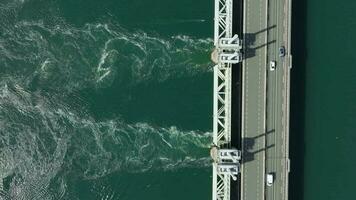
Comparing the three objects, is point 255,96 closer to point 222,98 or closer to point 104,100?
point 222,98

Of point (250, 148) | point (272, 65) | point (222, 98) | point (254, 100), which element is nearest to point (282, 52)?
point (272, 65)

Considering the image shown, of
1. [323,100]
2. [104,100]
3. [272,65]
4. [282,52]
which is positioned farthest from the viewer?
[323,100]

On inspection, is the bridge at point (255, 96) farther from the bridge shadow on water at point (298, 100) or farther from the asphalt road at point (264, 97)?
the bridge shadow on water at point (298, 100)

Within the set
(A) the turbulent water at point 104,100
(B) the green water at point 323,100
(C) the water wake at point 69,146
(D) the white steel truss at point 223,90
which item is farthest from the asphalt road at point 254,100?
(C) the water wake at point 69,146

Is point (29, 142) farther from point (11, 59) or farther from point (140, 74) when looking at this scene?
point (140, 74)

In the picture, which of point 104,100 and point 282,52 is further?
point 104,100

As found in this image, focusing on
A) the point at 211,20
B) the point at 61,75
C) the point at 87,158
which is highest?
the point at 211,20

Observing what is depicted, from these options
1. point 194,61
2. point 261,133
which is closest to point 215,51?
point 194,61
